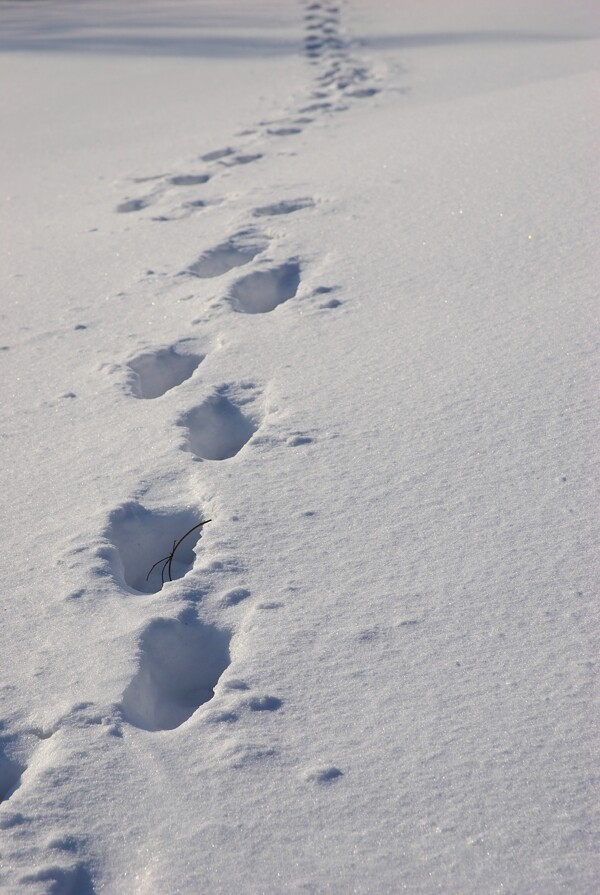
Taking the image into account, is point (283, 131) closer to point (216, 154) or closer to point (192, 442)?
point (216, 154)

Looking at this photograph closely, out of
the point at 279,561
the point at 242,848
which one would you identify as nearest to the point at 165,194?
the point at 279,561

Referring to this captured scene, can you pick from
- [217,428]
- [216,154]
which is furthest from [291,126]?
[217,428]

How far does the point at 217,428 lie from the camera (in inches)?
84.8

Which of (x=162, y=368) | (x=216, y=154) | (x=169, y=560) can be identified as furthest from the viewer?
(x=216, y=154)

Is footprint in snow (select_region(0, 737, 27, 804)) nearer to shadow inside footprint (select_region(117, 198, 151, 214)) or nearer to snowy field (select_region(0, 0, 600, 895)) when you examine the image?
snowy field (select_region(0, 0, 600, 895))

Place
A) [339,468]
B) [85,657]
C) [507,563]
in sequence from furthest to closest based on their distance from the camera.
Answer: [339,468]
[507,563]
[85,657]

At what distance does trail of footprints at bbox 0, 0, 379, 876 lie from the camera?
1396 millimetres

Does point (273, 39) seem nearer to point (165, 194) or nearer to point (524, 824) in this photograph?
point (165, 194)

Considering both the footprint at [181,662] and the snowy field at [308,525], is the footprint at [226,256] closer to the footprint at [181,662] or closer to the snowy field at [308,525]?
the snowy field at [308,525]

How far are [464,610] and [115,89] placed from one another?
16.6ft

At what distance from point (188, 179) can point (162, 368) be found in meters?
1.80

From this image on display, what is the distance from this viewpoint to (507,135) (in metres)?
3.77

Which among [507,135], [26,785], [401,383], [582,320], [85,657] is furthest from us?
[507,135]

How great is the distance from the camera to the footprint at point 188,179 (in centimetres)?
392
